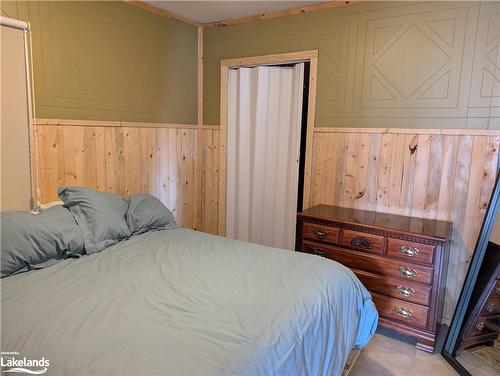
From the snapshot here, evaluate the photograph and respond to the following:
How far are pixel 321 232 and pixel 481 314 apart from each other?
1.10 meters

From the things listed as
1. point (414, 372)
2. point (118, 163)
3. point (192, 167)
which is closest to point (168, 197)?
point (192, 167)

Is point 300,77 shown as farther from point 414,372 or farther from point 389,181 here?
point 414,372

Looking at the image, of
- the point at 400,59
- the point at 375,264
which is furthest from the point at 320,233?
the point at 400,59

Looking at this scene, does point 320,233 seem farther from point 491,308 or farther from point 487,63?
point 487,63

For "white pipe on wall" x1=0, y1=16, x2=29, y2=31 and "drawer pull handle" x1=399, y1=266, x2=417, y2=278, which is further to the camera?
"drawer pull handle" x1=399, y1=266, x2=417, y2=278

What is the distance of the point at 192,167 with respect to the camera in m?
3.73

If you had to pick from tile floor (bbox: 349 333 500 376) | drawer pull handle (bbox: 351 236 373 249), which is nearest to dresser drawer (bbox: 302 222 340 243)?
drawer pull handle (bbox: 351 236 373 249)

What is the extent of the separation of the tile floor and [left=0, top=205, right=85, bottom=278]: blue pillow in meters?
1.82

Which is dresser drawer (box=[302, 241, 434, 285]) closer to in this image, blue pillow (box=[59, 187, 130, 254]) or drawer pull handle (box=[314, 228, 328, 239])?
drawer pull handle (box=[314, 228, 328, 239])

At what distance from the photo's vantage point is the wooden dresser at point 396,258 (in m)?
2.31

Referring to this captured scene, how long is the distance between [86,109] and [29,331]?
1.88 metres

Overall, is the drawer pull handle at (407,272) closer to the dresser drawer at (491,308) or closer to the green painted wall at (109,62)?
the dresser drawer at (491,308)

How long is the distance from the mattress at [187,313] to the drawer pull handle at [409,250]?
62 cm

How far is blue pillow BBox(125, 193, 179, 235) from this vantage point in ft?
8.07
